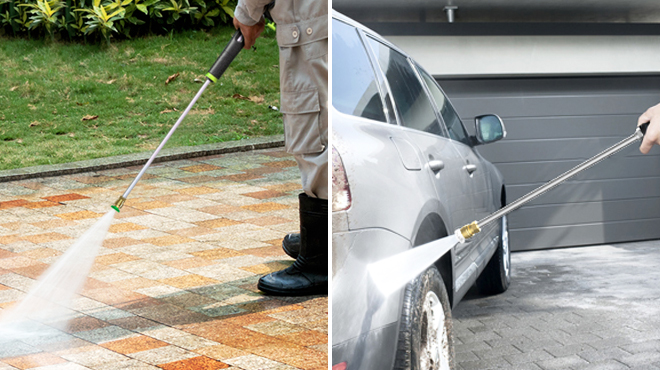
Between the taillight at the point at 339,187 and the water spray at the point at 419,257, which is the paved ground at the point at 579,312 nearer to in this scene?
the water spray at the point at 419,257

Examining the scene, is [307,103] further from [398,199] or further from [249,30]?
[398,199]

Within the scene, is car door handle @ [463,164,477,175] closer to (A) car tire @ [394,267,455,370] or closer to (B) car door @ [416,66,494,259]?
(B) car door @ [416,66,494,259]

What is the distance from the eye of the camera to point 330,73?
1.18 meters

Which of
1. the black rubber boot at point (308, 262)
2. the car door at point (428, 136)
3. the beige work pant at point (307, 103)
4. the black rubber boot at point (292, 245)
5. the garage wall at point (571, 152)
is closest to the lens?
the garage wall at point (571, 152)

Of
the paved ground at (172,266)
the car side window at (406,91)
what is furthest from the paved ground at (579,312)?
the paved ground at (172,266)

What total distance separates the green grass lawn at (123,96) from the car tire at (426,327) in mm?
6706

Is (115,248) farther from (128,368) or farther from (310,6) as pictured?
(310,6)

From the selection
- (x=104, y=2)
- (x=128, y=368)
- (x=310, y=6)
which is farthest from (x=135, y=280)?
(x=104, y=2)

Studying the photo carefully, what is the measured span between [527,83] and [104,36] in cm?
1079

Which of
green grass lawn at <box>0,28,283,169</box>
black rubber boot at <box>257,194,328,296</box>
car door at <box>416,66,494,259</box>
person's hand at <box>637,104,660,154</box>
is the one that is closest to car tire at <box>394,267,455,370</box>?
car door at <box>416,66,494,259</box>

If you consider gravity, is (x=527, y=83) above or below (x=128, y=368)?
above

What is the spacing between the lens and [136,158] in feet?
24.0

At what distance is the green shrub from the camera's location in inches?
396

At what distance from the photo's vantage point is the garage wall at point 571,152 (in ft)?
3.30
